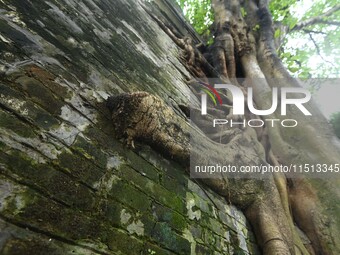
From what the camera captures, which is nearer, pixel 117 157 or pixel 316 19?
pixel 117 157

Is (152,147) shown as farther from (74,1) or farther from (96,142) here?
(74,1)

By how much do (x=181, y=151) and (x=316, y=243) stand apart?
1.71 m

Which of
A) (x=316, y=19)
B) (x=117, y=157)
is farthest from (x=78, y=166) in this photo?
(x=316, y=19)

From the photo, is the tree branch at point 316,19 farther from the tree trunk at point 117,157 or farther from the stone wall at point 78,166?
the stone wall at point 78,166

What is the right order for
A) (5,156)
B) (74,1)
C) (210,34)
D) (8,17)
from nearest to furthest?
(5,156) < (8,17) < (74,1) < (210,34)

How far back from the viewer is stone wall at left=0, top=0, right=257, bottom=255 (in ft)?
3.41

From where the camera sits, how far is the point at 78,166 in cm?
128

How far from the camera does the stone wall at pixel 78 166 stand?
1.04 m

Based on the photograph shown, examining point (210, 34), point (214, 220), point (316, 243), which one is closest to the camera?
point (214, 220)

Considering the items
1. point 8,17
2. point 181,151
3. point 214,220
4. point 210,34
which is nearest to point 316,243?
point 214,220

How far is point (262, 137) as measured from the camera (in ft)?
11.7

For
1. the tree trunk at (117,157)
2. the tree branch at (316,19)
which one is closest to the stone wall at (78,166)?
the tree trunk at (117,157)

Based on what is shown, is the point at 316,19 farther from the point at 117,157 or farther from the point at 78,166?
the point at 78,166

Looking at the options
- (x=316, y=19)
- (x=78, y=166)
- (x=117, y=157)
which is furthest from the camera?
(x=316, y=19)
